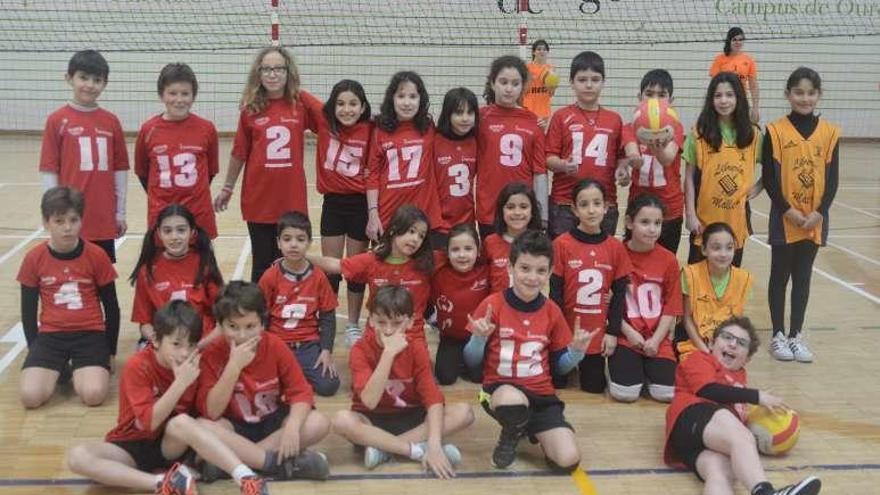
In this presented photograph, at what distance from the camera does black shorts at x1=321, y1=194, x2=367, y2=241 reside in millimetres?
4805

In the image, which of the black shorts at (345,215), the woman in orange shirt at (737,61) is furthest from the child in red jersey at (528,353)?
the woman in orange shirt at (737,61)

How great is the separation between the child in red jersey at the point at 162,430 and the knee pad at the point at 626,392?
5.52 feet

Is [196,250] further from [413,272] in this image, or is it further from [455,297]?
[455,297]

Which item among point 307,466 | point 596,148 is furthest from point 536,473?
point 596,148

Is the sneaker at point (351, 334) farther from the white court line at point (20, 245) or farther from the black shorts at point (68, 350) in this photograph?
the white court line at point (20, 245)

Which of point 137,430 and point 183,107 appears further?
point 183,107

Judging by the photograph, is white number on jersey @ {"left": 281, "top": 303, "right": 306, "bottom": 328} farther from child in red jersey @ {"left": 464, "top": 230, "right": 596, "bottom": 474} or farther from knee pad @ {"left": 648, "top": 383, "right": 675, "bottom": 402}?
knee pad @ {"left": 648, "top": 383, "right": 675, "bottom": 402}

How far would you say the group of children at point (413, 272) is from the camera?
128 inches

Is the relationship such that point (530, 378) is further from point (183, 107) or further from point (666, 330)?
point (183, 107)

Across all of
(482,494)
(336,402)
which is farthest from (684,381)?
(336,402)

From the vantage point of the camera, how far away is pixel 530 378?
354cm

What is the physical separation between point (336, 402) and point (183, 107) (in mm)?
1611

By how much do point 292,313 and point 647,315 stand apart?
1615 mm

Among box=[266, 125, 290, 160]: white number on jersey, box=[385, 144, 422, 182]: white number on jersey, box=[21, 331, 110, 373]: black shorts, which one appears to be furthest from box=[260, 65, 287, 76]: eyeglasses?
box=[21, 331, 110, 373]: black shorts
